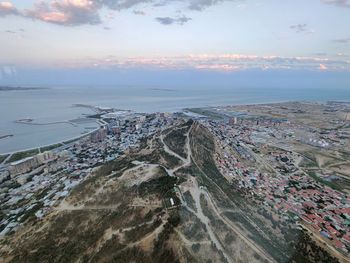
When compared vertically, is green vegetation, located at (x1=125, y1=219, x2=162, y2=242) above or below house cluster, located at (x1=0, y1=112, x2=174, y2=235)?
above

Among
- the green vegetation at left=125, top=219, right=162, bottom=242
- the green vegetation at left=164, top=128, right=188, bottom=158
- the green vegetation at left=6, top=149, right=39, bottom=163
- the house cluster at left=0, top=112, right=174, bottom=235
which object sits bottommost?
the green vegetation at left=6, top=149, right=39, bottom=163

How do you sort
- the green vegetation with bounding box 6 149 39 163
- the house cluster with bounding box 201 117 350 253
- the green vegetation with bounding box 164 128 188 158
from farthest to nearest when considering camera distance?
the green vegetation with bounding box 6 149 39 163, the green vegetation with bounding box 164 128 188 158, the house cluster with bounding box 201 117 350 253

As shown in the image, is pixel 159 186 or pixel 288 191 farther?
pixel 288 191

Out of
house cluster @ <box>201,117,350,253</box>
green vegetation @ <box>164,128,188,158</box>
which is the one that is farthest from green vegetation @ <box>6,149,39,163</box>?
house cluster @ <box>201,117,350,253</box>

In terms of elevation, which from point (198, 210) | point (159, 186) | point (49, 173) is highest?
point (159, 186)

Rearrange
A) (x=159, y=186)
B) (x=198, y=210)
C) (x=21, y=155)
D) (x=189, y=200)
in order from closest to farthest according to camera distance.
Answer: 1. (x=198, y=210)
2. (x=189, y=200)
3. (x=159, y=186)
4. (x=21, y=155)

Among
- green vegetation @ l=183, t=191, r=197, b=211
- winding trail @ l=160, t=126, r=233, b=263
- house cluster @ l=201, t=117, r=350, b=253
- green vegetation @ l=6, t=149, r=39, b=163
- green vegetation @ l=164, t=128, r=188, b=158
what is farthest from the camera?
green vegetation @ l=6, t=149, r=39, b=163

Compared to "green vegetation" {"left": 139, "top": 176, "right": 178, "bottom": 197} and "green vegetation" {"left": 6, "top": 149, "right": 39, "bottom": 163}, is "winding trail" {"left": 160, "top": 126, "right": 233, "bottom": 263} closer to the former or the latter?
"green vegetation" {"left": 139, "top": 176, "right": 178, "bottom": 197}

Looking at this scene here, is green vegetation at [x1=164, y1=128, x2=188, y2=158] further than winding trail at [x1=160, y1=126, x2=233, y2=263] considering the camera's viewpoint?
Yes

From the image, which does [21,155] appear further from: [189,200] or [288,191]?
[288,191]

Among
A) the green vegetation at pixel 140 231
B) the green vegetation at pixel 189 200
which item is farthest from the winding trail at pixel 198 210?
the green vegetation at pixel 140 231

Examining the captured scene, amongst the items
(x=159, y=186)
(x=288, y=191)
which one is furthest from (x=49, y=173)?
(x=288, y=191)

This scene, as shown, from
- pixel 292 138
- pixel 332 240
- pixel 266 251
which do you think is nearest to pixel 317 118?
pixel 292 138
